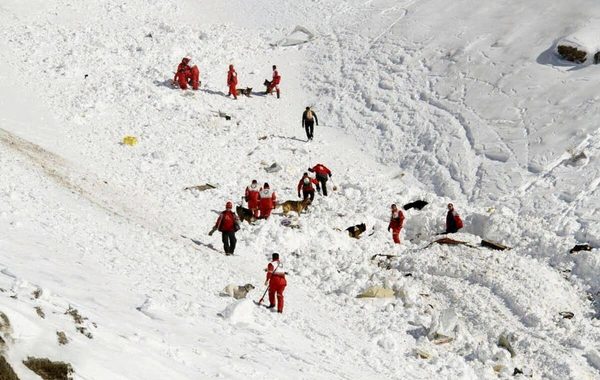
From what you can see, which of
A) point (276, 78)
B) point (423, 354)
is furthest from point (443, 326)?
point (276, 78)

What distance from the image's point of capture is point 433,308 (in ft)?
47.6

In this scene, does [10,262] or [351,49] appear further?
[351,49]

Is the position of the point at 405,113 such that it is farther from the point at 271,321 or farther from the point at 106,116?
the point at 271,321

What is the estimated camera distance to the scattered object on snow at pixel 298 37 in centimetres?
3059

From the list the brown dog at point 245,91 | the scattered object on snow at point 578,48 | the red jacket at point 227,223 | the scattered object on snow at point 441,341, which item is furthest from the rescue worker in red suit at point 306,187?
the scattered object on snow at point 578,48

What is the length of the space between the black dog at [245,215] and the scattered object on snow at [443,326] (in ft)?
19.2

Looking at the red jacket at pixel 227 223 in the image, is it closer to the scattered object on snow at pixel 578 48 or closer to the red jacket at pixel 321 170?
the red jacket at pixel 321 170

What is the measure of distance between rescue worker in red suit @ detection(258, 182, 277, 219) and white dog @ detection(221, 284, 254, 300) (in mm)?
4783

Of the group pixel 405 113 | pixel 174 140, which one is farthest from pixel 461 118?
pixel 174 140

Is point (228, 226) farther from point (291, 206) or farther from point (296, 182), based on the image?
point (296, 182)

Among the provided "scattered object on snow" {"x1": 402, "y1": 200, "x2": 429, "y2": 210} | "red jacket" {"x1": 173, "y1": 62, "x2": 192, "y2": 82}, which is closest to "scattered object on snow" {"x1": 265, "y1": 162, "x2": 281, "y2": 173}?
"scattered object on snow" {"x1": 402, "y1": 200, "x2": 429, "y2": 210}

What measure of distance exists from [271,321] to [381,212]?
7.75 m

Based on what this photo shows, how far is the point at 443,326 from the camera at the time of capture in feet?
43.8

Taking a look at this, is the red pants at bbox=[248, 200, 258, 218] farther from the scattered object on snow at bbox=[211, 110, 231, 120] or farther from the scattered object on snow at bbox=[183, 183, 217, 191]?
the scattered object on snow at bbox=[211, 110, 231, 120]
